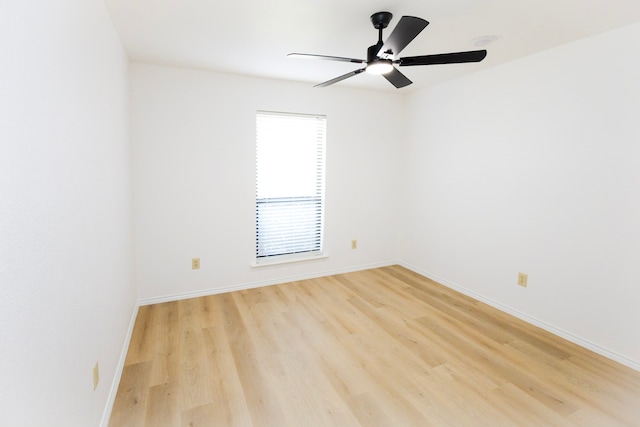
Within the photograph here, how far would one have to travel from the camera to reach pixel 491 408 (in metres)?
1.88

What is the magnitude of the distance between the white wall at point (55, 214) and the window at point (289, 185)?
1.76 meters

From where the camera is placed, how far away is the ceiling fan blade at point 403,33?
5.24ft

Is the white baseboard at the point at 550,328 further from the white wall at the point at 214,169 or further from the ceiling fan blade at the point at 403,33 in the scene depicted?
the ceiling fan blade at the point at 403,33

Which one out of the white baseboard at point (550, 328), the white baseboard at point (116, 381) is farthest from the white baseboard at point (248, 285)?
the white baseboard at point (550, 328)

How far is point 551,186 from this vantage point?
8.95 ft

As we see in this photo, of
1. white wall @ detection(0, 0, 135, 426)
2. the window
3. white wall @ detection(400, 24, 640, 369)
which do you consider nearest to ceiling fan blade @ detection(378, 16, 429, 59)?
white wall @ detection(0, 0, 135, 426)

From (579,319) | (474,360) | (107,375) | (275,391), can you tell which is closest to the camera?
(107,375)

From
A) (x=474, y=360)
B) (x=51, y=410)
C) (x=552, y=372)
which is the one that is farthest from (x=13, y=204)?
(x=552, y=372)

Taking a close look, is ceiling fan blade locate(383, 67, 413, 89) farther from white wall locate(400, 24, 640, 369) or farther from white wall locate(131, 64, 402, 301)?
white wall locate(131, 64, 402, 301)

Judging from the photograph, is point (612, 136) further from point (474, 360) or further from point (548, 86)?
point (474, 360)

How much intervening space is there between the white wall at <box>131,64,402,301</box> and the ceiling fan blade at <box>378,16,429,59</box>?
182 cm

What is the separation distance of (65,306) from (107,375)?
886 mm

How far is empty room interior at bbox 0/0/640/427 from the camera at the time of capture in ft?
3.88

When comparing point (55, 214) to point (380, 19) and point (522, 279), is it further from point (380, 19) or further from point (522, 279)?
point (522, 279)
